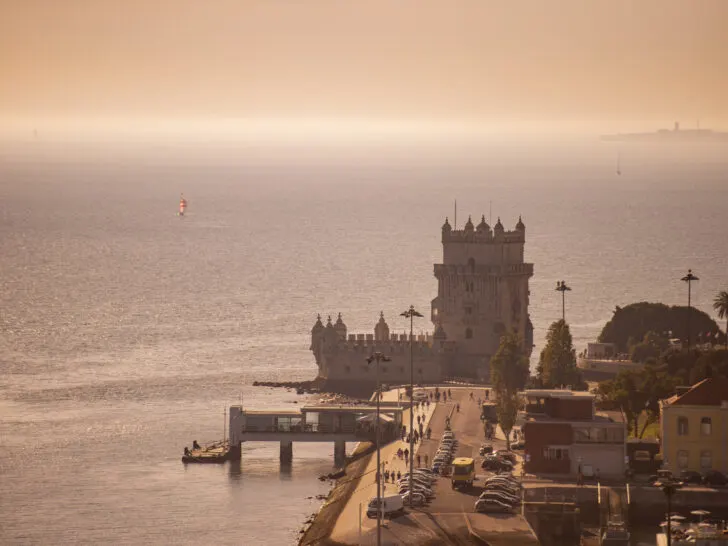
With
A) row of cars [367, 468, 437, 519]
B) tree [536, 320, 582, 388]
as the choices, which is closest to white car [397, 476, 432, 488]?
row of cars [367, 468, 437, 519]

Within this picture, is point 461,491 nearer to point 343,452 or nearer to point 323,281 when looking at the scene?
point 343,452

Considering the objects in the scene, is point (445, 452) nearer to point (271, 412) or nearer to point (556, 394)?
point (556, 394)

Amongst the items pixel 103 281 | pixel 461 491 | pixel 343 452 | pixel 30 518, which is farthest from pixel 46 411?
pixel 103 281

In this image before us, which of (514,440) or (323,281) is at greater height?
(323,281)

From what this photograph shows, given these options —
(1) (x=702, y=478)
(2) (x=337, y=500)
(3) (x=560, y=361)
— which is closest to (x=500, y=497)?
(1) (x=702, y=478)

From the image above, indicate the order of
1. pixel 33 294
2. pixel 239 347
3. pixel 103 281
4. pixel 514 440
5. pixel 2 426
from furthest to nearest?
pixel 103 281, pixel 33 294, pixel 239 347, pixel 2 426, pixel 514 440

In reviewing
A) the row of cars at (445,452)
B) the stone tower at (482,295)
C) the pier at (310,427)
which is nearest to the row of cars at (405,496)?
the row of cars at (445,452)

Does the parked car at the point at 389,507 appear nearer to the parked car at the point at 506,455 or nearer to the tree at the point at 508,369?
the parked car at the point at 506,455
